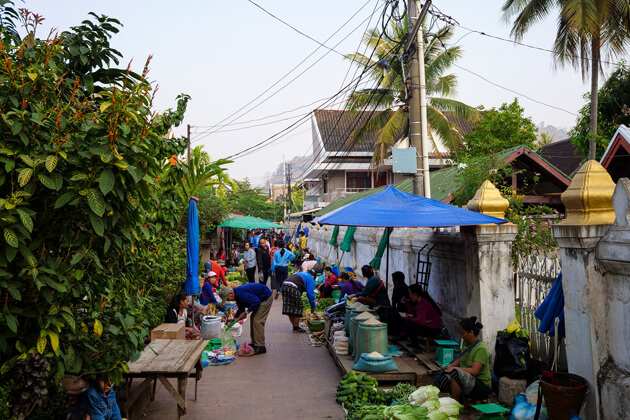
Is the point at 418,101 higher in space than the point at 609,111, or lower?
lower

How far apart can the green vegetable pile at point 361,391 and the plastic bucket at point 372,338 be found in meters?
0.68

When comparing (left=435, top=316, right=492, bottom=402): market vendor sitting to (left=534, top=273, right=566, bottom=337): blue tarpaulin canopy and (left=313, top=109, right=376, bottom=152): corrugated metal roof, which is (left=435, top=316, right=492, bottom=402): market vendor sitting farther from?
(left=313, top=109, right=376, bottom=152): corrugated metal roof

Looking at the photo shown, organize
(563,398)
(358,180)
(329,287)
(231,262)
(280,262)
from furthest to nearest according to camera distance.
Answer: (358,180) < (231,262) < (280,262) < (329,287) < (563,398)

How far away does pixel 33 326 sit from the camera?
4.00m

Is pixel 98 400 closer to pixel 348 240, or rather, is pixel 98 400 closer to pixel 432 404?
pixel 432 404

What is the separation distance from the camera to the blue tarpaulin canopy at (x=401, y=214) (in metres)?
7.15

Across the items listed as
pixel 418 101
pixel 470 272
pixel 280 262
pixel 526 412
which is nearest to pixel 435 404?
pixel 526 412

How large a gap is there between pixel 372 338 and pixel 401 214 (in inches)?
78.3

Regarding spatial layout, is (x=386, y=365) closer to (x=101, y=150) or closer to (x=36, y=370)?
(x=36, y=370)

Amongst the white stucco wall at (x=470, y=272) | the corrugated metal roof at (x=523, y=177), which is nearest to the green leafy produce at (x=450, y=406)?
the white stucco wall at (x=470, y=272)

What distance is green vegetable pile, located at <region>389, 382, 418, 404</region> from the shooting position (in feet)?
22.2

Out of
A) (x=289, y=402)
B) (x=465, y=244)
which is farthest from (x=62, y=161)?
(x=465, y=244)

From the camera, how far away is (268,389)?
7867 millimetres

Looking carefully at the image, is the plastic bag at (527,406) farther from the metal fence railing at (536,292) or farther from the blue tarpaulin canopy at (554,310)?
the metal fence railing at (536,292)
